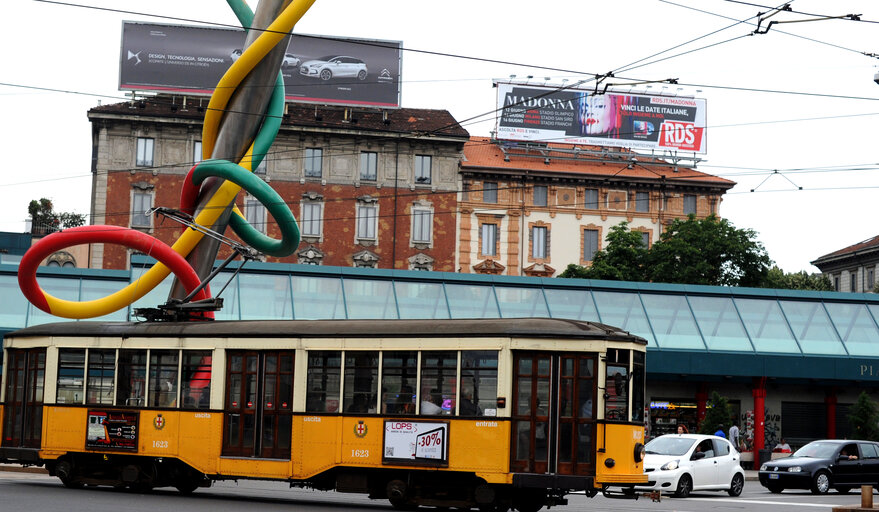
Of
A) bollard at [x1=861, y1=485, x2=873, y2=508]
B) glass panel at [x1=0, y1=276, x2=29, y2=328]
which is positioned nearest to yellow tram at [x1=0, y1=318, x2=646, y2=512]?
bollard at [x1=861, y1=485, x2=873, y2=508]

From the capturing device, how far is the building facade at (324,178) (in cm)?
6562

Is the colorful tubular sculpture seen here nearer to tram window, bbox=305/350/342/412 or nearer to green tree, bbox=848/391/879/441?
tram window, bbox=305/350/342/412

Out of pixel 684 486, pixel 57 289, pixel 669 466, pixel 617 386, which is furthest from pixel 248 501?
pixel 57 289

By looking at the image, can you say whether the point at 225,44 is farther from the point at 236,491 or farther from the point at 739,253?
the point at 236,491

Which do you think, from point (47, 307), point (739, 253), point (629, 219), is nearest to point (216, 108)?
point (47, 307)

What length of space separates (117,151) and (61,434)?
47.8 metres

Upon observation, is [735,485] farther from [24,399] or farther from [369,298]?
[369,298]

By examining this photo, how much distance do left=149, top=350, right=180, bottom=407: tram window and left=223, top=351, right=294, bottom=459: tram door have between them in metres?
1.18

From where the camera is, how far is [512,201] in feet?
240

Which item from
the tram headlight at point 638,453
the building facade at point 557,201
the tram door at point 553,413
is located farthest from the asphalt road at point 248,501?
the building facade at point 557,201

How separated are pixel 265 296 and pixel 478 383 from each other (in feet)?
70.3

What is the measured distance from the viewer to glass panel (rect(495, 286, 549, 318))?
127 ft

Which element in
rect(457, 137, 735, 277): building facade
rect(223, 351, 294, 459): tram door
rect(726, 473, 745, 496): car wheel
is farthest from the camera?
rect(457, 137, 735, 277): building facade

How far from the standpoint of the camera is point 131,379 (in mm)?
19906
